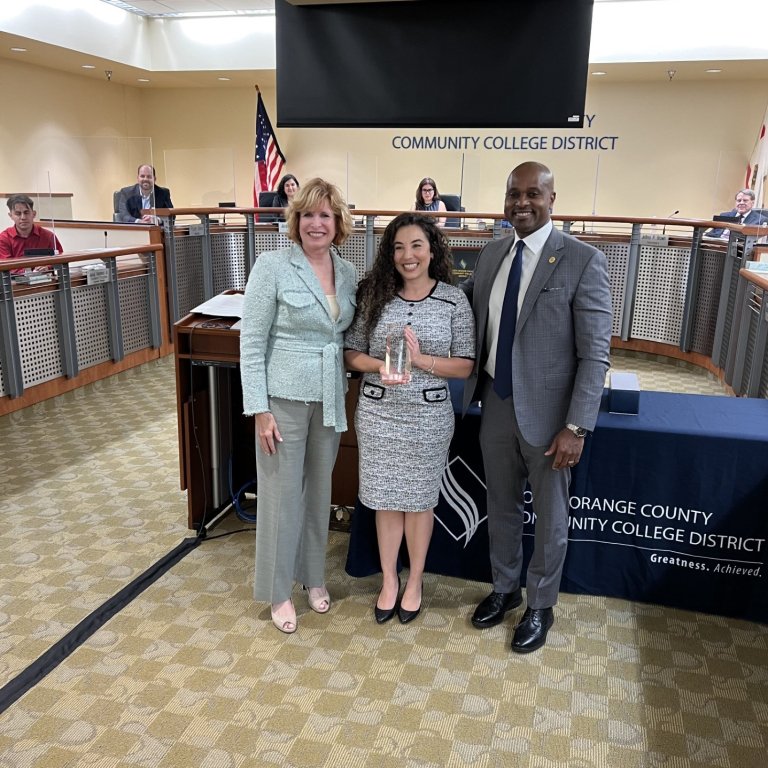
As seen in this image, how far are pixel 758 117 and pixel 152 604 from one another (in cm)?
1059

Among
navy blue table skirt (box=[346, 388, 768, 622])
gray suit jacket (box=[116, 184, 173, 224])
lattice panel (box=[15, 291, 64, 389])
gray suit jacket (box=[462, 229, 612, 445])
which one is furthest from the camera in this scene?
gray suit jacket (box=[116, 184, 173, 224])

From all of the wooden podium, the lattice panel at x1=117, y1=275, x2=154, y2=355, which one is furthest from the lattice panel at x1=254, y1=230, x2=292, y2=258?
the wooden podium

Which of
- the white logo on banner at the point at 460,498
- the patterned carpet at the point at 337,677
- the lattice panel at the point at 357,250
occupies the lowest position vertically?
the patterned carpet at the point at 337,677

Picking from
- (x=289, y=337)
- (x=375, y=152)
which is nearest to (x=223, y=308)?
(x=289, y=337)

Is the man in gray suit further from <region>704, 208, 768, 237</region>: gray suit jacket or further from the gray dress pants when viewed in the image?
<region>704, 208, 768, 237</region>: gray suit jacket

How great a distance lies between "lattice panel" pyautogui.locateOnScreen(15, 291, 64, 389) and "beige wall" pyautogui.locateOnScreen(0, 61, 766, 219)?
493 cm

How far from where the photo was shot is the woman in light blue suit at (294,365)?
7.64 ft

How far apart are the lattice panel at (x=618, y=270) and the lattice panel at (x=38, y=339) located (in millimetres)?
4931

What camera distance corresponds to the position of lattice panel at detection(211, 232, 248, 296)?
7688mm

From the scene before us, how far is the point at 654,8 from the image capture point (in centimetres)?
858

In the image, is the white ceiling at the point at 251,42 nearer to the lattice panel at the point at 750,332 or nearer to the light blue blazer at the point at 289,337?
the lattice panel at the point at 750,332

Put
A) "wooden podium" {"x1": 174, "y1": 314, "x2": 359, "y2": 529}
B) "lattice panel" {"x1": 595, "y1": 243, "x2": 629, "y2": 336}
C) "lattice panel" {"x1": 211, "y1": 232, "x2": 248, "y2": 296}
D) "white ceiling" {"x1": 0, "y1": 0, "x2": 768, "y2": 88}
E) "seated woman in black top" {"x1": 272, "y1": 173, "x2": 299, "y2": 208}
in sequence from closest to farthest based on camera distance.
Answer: "wooden podium" {"x1": 174, "y1": 314, "x2": 359, "y2": 529} < "lattice panel" {"x1": 595, "y1": 243, "x2": 629, "y2": 336} < "lattice panel" {"x1": 211, "y1": 232, "x2": 248, "y2": 296} < "seated woman in black top" {"x1": 272, "y1": 173, "x2": 299, "y2": 208} < "white ceiling" {"x1": 0, "y1": 0, "x2": 768, "y2": 88}

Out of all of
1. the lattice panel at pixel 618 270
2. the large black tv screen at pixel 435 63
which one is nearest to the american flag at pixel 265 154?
the lattice panel at pixel 618 270

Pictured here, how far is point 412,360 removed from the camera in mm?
2291
